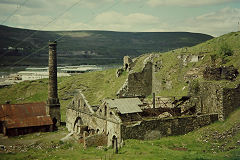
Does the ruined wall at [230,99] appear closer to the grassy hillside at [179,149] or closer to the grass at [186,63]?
the grassy hillside at [179,149]

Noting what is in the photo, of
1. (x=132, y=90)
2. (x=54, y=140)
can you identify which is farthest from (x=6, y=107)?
(x=132, y=90)

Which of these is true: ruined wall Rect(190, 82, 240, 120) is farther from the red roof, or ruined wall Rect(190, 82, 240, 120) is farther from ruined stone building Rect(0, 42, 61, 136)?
the red roof

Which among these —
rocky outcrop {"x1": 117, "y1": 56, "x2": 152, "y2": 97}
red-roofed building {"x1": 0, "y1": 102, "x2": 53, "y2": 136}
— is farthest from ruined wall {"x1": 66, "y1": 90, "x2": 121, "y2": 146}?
rocky outcrop {"x1": 117, "y1": 56, "x2": 152, "y2": 97}

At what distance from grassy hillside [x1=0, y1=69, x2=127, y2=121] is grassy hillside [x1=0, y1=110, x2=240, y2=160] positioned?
65.1 ft

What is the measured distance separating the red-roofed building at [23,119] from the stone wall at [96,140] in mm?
11278

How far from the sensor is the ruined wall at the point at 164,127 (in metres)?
24.5

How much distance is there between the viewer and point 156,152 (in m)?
20.9

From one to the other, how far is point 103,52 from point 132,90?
5544 inches

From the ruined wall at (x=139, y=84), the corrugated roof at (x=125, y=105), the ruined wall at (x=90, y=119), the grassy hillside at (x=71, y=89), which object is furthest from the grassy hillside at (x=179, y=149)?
the grassy hillside at (x=71, y=89)

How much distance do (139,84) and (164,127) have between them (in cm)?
1795

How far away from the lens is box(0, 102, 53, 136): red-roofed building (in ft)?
115

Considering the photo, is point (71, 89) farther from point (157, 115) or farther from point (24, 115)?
point (157, 115)

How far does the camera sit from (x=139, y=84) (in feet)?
141

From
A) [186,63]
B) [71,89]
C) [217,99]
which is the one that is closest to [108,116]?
[217,99]
